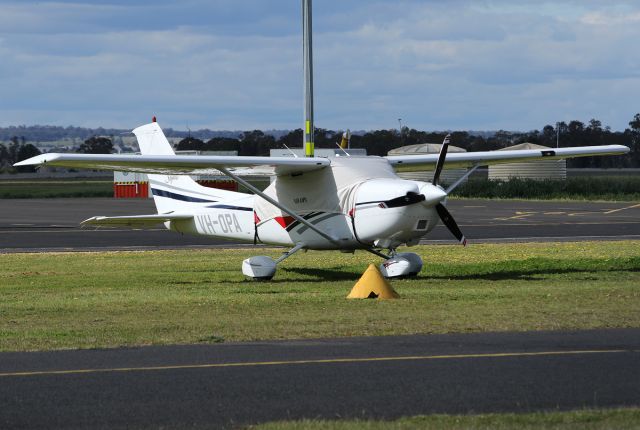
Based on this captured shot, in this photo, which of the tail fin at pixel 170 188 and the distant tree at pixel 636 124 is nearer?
the tail fin at pixel 170 188

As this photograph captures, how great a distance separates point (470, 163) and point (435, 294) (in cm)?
724

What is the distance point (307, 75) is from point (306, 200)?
773 cm

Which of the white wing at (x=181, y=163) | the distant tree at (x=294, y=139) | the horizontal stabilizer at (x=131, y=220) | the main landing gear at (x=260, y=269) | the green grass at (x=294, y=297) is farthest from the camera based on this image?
the distant tree at (x=294, y=139)

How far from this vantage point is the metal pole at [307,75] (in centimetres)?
2822

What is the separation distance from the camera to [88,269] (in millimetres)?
23562

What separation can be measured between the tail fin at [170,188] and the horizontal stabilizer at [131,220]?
442 millimetres

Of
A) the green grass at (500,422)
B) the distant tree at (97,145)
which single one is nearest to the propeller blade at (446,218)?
the green grass at (500,422)

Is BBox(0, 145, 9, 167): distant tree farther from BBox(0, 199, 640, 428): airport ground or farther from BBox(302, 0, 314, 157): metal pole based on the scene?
BBox(0, 199, 640, 428): airport ground

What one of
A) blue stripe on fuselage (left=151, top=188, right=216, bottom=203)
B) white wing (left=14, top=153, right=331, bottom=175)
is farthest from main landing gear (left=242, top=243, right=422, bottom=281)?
blue stripe on fuselage (left=151, top=188, right=216, bottom=203)

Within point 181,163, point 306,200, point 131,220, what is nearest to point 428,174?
point 131,220

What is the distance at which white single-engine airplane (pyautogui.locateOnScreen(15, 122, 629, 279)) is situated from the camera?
19641 millimetres

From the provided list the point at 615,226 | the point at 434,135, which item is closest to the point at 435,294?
the point at 615,226

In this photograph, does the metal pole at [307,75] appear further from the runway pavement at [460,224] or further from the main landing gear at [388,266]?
the main landing gear at [388,266]

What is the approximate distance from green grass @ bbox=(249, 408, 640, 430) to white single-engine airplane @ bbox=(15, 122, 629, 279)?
11.3 m
